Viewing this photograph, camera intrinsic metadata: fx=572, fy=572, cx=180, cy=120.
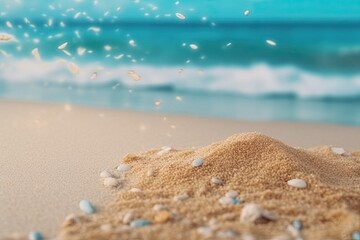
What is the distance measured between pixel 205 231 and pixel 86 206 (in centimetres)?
43

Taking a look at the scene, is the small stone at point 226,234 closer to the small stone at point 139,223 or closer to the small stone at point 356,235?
the small stone at point 139,223

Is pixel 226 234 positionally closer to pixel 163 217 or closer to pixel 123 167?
pixel 163 217

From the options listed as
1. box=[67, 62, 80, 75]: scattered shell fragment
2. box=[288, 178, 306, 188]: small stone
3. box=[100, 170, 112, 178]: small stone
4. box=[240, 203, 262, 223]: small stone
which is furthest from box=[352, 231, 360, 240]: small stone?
box=[67, 62, 80, 75]: scattered shell fragment

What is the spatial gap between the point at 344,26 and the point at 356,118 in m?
1.67

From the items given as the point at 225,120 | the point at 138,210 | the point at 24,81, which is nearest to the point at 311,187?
the point at 138,210

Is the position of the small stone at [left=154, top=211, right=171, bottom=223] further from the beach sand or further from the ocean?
the ocean

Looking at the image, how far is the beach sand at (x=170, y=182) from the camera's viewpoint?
1.49m

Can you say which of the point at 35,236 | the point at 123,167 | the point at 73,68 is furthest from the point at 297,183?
the point at 73,68

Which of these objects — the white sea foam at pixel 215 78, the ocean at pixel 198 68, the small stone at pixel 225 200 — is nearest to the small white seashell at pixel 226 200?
the small stone at pixel 225 200

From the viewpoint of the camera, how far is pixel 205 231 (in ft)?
4.61

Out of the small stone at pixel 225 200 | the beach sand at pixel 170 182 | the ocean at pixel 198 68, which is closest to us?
the beach sand at pixel 170 182

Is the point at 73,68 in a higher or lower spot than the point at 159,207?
higher

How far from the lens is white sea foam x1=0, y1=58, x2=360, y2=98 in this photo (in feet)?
12.7

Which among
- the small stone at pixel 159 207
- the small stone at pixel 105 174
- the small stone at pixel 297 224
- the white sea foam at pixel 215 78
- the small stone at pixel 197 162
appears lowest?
the small stone at pixel 297 224
